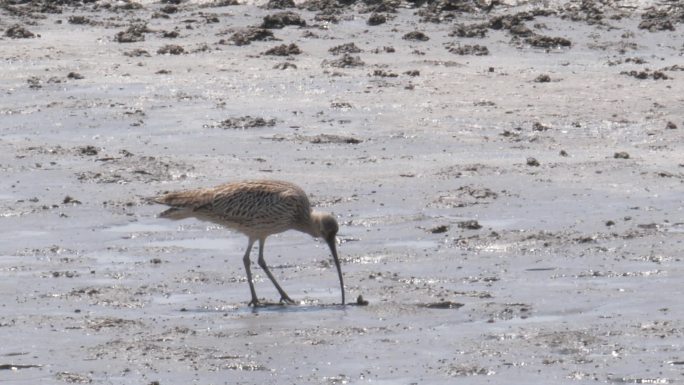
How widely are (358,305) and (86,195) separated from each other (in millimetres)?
4160

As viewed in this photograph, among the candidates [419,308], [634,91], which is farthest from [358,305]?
[634,91]

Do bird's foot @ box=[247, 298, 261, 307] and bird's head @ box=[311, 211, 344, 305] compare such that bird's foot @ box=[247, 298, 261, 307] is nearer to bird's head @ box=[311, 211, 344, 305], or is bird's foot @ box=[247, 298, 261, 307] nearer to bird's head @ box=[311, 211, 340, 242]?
bird's head @ box=[311, 211, 344, 305]

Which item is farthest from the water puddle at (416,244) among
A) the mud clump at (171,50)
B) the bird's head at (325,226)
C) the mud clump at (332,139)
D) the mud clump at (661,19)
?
the mud clump at (661,19)

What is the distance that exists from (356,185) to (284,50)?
619 centimetres

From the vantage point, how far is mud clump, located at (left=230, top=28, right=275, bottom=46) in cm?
2067

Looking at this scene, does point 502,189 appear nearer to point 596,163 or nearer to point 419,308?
point 596,163

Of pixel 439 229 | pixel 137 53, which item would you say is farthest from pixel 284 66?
pixel 439 229

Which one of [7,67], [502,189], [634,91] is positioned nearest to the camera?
[502,189]

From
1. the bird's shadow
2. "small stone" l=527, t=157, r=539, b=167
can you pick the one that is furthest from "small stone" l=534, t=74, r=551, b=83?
the bird's shadow

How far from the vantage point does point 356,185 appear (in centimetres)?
1412

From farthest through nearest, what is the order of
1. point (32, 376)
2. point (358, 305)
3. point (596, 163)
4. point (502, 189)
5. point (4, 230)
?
point (596, 163)
point (502, 189)
point (4, 230)
point (358, 305)
point (32, 376)

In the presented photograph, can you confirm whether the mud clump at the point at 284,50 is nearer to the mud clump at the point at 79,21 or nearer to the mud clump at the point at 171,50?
the mud clump at the point at 171,50

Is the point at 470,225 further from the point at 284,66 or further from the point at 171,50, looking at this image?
the point at 171,50

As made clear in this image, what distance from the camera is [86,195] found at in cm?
1387
